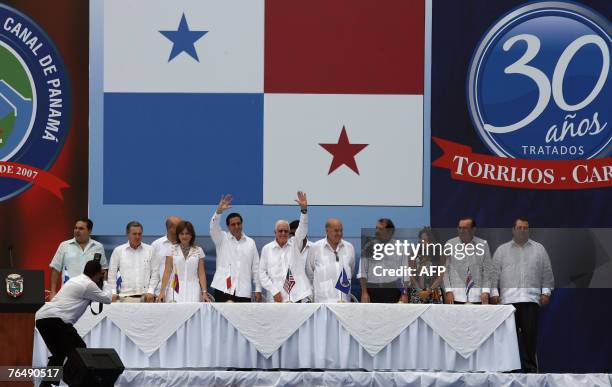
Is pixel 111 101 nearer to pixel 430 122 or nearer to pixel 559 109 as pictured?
pixel 430 122

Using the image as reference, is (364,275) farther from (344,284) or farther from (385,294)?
(344,284)

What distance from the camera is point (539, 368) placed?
1441 centimetres

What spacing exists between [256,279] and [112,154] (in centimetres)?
244

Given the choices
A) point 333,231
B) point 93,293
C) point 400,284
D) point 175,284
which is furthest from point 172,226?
point 400,284

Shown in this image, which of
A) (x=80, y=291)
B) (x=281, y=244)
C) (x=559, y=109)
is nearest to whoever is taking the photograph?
(x=80, y=291)

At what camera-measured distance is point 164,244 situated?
1337 centimetres

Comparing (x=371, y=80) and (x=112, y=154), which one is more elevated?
(x=371, y=80)

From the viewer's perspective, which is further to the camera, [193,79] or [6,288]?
[193,79]

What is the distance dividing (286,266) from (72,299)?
8.31 feet

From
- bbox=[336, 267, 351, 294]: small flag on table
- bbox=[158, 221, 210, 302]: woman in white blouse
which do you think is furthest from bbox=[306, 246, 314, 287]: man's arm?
bbox=[158, 221, 210, 302]: woman in white blouse

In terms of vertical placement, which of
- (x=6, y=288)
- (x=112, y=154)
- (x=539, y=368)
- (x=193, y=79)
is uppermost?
(x=193, y=79)

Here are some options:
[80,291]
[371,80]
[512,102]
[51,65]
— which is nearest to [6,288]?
[80,291]

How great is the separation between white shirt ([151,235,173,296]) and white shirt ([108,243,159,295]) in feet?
0.14

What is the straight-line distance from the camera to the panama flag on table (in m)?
14.3
